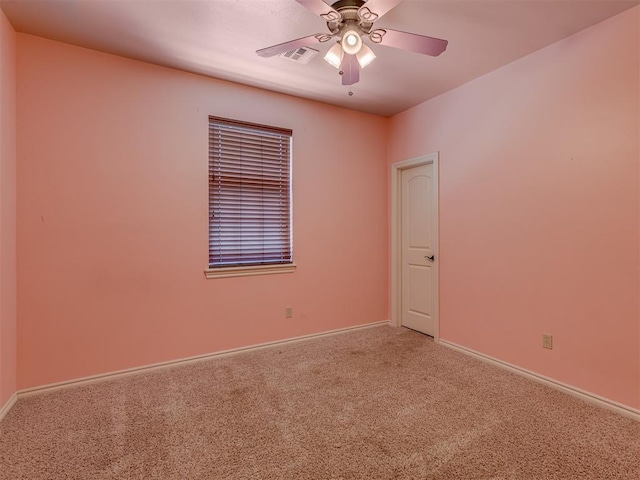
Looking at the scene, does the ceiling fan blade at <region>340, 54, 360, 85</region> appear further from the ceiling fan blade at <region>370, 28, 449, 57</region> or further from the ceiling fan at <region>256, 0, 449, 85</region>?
the ceiling fan blade at <region>370, 28, 449, 57</region>

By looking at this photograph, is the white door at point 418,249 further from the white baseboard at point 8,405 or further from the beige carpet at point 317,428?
the white baseboard at point 8,405

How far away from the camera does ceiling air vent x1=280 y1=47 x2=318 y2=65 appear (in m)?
2.56

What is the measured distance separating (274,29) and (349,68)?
66cm

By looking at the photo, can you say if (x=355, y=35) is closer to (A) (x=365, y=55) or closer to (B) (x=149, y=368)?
(A) (x=365, y=55)

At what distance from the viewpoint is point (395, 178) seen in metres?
4.07

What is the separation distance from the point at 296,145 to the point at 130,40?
65.5 inches

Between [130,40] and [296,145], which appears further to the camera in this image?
[296,145]

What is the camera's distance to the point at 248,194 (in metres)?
3.27

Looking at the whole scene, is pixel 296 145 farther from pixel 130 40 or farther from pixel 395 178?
pixel 130 40

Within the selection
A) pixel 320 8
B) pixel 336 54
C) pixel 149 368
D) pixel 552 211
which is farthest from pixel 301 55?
pixel 149 368

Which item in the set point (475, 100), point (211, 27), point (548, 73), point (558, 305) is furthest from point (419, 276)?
point (211, 27)

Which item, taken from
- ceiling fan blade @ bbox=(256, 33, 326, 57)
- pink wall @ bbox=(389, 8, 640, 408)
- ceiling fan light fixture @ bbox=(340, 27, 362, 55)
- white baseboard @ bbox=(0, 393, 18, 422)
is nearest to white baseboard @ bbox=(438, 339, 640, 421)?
pink wall @ bbox=(389, 8, 640, 408)

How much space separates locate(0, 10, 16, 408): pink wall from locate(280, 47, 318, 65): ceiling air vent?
1.90m

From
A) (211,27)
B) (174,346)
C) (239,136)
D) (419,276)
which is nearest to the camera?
(211,27)
